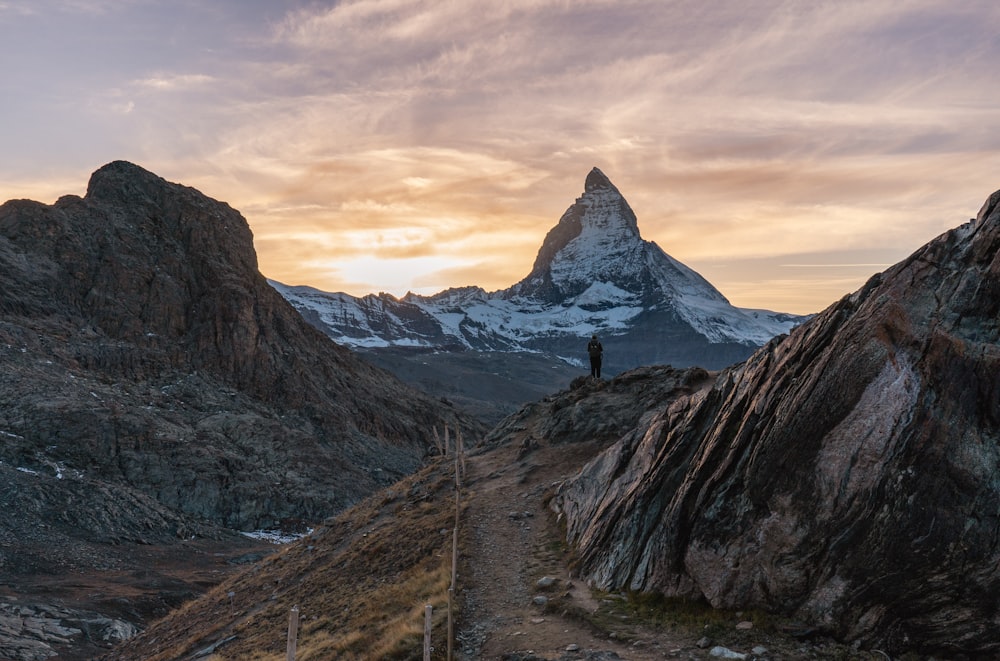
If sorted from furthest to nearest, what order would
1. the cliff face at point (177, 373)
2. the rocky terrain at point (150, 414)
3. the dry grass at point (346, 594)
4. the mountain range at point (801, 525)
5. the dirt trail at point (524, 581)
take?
1. the cliff face at point (177, 373)
2. the rocky terrain at point (150, 414)
3. the dry grass at point (346, 594)
4. the dirt trail at point (524, 581)
5. the mountain range at point (801, 525)

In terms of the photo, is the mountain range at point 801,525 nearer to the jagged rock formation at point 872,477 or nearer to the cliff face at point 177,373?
the jagged rock formation at point 872,477

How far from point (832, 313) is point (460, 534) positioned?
50.9ft

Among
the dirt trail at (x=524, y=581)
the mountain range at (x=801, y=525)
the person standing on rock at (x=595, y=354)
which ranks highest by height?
the person standing on rock at (x=595, y=354)

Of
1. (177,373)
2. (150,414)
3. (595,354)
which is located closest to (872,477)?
(595,354)

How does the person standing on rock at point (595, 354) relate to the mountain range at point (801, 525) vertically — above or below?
above

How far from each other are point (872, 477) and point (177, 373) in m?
98.6

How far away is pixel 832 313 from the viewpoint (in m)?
16.2

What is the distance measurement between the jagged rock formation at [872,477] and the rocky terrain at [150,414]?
34004mm

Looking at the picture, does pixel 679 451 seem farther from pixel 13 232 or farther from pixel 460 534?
pixel 13 232

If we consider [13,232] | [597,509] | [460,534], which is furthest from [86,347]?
[597,509]

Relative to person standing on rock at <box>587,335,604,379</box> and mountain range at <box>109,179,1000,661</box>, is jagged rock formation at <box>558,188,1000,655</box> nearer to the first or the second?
mountain range at <box>109,179,1000,661</box>

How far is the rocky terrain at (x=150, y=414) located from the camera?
51094 millimetres

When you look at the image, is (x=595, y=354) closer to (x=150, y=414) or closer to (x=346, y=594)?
(x=346, y=594)

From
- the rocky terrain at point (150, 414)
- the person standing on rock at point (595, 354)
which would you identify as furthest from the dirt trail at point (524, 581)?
the rocky terrain at point (150, 414)
